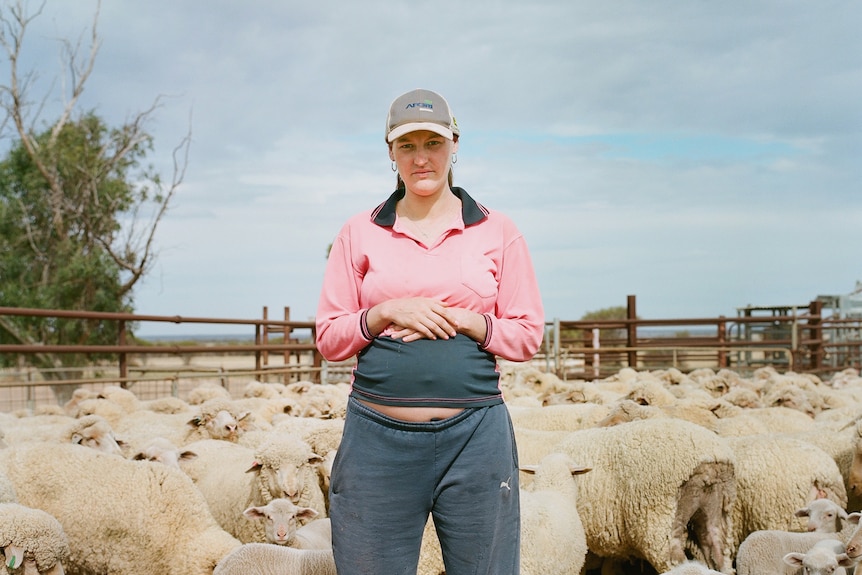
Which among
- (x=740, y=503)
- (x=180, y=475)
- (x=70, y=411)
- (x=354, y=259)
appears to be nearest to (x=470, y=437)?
(x=354, y=259)

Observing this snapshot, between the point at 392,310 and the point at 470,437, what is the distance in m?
0.40

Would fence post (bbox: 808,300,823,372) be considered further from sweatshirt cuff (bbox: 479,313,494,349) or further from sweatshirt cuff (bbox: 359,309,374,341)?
sweatshirt cuff (bbox: 359,309,374,341)

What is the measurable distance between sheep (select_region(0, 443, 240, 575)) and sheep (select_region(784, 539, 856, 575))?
2.87 m

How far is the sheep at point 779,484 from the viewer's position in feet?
16.1

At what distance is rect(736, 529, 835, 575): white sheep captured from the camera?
170 inches

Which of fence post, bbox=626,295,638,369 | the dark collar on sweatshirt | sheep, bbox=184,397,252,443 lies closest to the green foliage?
fence post, bbox=626,295,638,369

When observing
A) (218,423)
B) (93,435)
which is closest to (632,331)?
(218,423)

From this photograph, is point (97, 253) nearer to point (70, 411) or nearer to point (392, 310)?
point (70, 411)

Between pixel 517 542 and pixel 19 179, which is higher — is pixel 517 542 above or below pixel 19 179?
below

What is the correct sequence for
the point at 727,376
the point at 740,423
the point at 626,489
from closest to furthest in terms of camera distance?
the point at 626,489
the point at 740,423
the point at 727,376

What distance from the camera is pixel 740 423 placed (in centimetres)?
640

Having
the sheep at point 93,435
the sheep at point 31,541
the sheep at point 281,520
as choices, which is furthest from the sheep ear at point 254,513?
the sheep at point 93,435

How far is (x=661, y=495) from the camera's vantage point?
184 inches

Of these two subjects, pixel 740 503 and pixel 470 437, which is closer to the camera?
pixel 470 437
